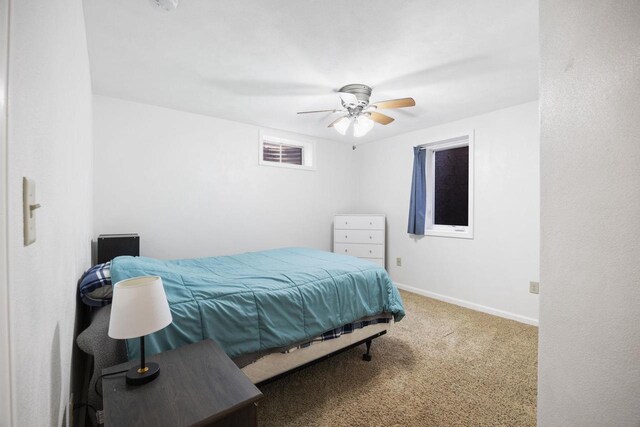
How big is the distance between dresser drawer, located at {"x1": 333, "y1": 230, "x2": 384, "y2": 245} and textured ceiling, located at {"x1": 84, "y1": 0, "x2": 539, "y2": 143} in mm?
1927

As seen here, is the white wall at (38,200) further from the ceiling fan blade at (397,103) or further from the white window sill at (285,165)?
the white window sill at (285,165)

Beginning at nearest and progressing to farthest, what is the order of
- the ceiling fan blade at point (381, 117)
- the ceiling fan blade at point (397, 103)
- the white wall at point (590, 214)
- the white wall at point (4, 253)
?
the white wall at point (4, 253)
the white wall at point (590, 214)
the ceiling fan blade at point (397, 103)
the ceiling fan blade at point (381, 117)

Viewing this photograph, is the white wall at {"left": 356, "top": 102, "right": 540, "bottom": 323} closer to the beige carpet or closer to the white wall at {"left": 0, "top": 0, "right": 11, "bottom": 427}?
the beige carpet

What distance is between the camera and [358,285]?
2.22 m

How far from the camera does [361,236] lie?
4359 mm

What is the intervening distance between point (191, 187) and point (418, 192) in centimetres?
303

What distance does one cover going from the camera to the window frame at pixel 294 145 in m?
3.97

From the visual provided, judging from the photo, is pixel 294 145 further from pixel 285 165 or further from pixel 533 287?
pixel 533 287

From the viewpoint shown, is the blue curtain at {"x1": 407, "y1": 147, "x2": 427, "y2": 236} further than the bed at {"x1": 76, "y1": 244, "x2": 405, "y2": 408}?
Yes

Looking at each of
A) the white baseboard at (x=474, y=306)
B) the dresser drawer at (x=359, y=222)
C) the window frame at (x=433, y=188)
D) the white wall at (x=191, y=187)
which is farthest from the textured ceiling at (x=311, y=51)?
Result: the white baseboard at (x=474, y=306)

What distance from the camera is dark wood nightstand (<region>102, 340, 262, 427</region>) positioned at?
92 centimetres

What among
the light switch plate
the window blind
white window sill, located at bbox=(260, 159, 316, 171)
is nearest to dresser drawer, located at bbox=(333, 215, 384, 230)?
white window sill, located at bbox=(260, 159, 316, 171)

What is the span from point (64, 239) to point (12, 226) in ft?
2.64

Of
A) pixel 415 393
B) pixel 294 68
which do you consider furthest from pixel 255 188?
pixel 415 393
